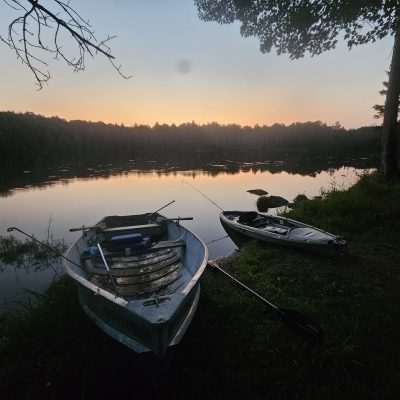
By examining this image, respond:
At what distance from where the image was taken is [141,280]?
4.49m

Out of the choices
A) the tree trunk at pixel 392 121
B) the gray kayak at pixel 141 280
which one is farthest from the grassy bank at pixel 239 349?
the tree trunk at pixel 392 121

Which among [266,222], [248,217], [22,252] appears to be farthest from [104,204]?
[266,222]

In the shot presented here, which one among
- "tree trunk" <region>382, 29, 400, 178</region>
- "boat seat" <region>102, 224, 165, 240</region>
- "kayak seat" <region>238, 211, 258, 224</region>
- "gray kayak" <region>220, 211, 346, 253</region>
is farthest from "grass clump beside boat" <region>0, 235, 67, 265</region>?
"tree trunk" <region>382, 29, 400, 178</region>

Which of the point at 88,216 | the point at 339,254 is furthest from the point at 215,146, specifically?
the point at 339,254

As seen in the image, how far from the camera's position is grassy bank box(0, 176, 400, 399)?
9.89ft

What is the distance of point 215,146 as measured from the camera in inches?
3716

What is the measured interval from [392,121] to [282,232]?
793 centimetres

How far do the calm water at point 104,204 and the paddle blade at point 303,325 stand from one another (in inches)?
180

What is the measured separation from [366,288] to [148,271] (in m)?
4.02

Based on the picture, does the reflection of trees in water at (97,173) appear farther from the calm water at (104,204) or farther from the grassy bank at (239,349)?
the grassy bank at (239,349)

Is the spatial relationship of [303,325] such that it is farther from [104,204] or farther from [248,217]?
[104,204]

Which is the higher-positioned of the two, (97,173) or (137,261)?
(137,261)

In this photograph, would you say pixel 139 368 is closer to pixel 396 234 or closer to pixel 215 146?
pixel 396 234

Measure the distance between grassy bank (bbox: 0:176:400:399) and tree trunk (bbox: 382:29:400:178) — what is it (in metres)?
7.62
